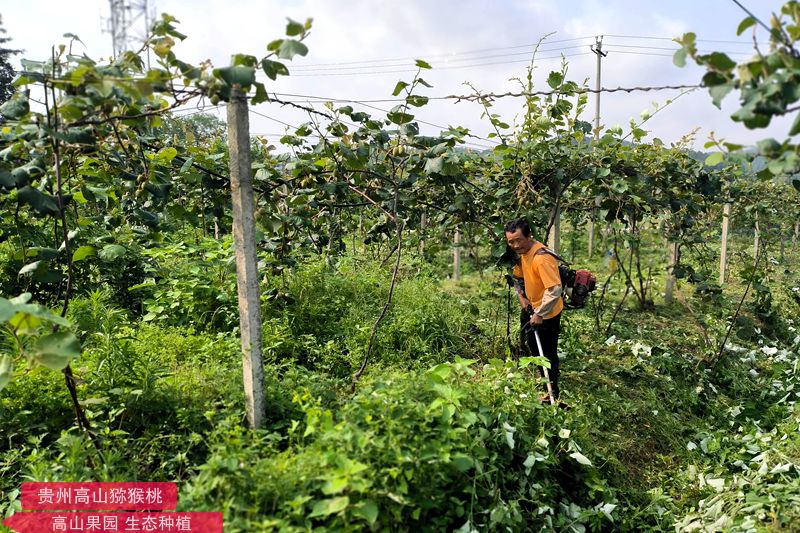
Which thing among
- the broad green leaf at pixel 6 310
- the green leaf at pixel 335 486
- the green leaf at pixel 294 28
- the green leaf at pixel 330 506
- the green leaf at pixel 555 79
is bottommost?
the green leaf at pixel 330 506

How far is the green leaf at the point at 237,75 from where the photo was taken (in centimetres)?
236

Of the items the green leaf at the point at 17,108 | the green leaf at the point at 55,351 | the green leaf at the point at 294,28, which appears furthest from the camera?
the green leaf at the point at 17,108

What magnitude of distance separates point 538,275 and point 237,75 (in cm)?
286

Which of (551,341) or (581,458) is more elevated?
(551,341)

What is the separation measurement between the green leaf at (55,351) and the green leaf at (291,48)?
5.03 ft

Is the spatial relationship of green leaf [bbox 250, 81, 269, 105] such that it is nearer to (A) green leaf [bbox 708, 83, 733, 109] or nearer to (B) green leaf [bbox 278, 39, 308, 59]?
(B) green leaf [bbox 278, 39, 308, 59]

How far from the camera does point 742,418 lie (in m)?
4.37

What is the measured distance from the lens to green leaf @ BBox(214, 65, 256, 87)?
236cm

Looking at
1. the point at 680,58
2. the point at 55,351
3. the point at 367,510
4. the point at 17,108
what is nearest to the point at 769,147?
the point at 680,58

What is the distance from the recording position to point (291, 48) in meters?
2.40

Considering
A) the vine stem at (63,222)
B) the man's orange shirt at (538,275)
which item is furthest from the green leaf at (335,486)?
the man's orange shirt at (538,275)

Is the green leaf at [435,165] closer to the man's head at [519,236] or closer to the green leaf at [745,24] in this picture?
the man's head at [519,236]

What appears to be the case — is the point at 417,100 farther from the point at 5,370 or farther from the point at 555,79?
the point at 5,370

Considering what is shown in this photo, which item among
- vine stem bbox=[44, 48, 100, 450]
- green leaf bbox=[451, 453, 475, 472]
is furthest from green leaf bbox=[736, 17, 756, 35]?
vine stem bbox=[44, 48, 100, 450]
